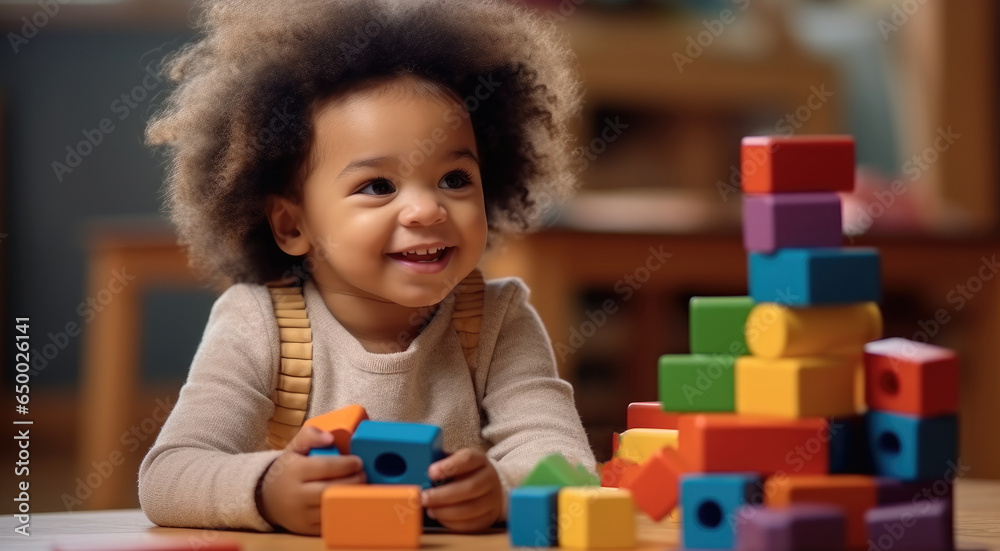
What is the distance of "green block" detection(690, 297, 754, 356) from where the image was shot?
0.90 metres

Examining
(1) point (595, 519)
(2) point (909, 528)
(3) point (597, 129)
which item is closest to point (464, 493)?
(1) point (595, 519)

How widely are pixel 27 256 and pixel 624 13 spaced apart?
1839 millimetres

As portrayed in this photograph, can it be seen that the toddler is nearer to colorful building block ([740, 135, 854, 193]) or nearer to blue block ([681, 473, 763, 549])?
blue block ([681, 473, 763, 549])

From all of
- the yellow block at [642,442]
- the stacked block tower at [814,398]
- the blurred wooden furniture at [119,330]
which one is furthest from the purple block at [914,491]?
the blurred wooden furniture at [119,330]

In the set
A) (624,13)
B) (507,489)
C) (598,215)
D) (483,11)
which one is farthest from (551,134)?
(624,13)

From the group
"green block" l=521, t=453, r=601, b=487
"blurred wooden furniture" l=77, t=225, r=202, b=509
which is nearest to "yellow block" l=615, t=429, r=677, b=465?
"green block" l=521, t=453, r=601, b=487

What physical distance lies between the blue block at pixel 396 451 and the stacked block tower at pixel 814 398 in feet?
0.67

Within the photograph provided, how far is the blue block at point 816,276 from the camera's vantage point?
811 millimetres

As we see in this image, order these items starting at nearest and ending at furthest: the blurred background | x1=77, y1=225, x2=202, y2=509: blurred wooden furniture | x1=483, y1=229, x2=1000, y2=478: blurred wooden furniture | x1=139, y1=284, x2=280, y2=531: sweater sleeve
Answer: x1=139, y1=284, x2=280, y2=531: sweater sleeve, x1=483, y1=229, x2=1000, y2=478: blurred wooden furniture, x1=77, y1=225, x2=202, y2=509: blurred wooden furniture, the blurred background

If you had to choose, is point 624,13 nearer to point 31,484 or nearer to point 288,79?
point 31,484

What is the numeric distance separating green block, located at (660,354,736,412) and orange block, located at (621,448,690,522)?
38 millimetres

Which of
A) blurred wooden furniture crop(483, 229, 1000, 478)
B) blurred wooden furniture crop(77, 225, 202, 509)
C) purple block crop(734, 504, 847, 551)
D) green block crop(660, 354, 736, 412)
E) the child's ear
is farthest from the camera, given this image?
blurred wooden furniture crop(77, 225, 202, 509)

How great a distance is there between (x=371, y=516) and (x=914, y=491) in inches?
15.2

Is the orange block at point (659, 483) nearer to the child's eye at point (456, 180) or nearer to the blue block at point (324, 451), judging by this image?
the blue block at point (324, 451)
